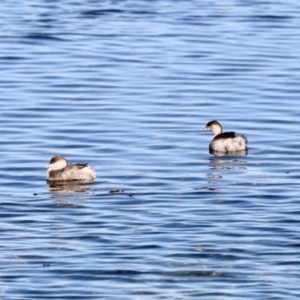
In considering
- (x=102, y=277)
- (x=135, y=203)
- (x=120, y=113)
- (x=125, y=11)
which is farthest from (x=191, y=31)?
(x=102, y=277)

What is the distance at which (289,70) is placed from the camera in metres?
26.3

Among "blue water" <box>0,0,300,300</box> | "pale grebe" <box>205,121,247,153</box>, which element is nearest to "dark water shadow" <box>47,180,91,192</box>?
"blue water" <box>0,0,300,300</box>

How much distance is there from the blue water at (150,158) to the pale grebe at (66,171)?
0.60ft

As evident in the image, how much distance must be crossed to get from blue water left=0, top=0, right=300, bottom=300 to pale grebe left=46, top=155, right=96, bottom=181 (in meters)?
0.18

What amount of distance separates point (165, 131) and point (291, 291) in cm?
884

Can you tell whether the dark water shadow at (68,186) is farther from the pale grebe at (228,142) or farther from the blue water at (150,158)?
the pale grebe at (228,142)

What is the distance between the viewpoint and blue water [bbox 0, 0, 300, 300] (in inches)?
494

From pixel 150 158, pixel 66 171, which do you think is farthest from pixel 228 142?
pixel 66 171

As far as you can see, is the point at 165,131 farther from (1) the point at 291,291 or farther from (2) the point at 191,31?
(2) the point at 191,31

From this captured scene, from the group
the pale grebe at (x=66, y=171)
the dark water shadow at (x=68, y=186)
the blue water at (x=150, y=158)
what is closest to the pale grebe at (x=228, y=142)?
the blue water at (x=150, y=158)

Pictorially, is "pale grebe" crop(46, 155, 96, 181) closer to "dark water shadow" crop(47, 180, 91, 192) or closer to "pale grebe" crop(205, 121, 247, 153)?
"dark water shadow" crop(47, 180, 91, 192)

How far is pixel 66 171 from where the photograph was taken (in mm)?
17234

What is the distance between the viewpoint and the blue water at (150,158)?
12555mm

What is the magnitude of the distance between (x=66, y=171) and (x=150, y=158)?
1737mm
